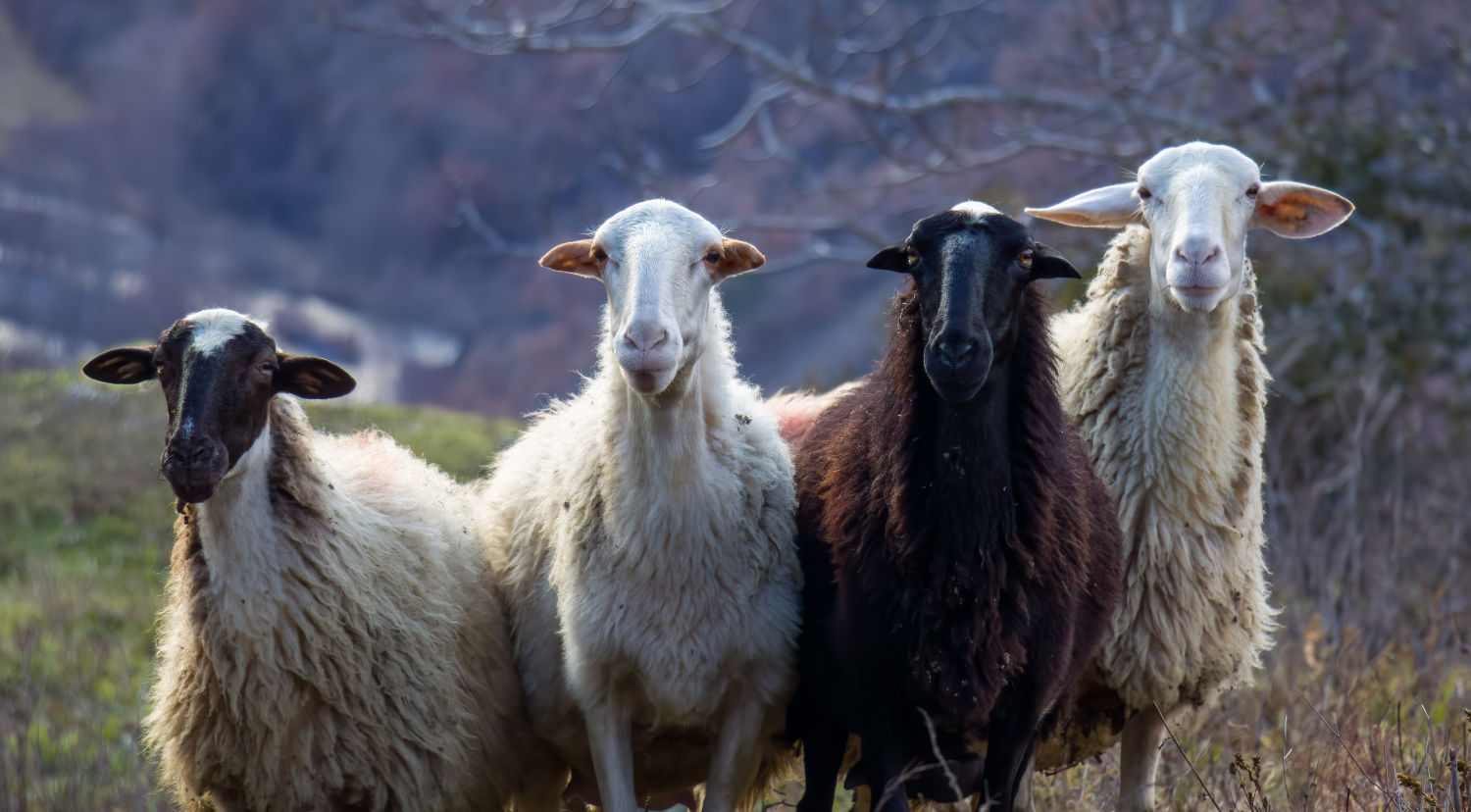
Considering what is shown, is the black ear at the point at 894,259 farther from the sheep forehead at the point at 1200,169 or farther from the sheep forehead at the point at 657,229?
the sheep forehead at the point at 1200,169

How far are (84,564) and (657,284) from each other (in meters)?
7.08

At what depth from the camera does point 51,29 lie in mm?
42250

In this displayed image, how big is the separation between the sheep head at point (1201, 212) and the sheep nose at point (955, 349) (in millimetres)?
1110

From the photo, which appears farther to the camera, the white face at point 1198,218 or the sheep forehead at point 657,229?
the white face at point 1198,218

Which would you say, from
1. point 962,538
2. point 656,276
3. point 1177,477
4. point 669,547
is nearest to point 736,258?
point 656,276

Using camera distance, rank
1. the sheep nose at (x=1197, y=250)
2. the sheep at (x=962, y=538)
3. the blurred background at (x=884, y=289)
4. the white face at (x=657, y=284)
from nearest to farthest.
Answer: the sheep at (x=962, y=538), the white face at (x=657, y=284), the sheep nose at (x=1197, y=250), the blurred background at (x=884, y=289)

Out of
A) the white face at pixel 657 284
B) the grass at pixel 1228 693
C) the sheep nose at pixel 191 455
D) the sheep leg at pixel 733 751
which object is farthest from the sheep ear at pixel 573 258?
the grass at pixel 1228 693

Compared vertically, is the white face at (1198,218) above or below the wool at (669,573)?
above

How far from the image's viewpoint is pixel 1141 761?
4.89 m

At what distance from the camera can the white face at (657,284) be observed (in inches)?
157

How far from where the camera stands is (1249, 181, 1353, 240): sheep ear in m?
5.05

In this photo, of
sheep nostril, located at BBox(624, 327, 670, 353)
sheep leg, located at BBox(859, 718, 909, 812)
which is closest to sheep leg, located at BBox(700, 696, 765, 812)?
sheep leg, located at BBox(859, 718, 909, 812)

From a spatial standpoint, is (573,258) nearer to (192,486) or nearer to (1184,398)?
(192,486)

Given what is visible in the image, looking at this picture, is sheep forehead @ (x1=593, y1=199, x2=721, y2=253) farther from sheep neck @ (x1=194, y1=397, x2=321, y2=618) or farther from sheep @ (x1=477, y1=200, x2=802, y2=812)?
sheep neck @ (x1=194, y1=397, x2=321, y2=618)
